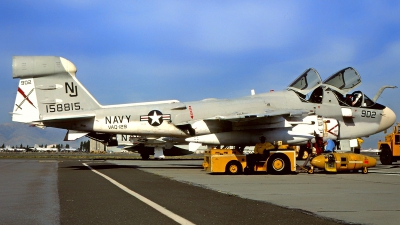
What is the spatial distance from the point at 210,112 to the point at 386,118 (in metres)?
8.47

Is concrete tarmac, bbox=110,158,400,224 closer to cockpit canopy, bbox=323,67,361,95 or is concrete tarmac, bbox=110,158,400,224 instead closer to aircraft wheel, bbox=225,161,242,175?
aircraft wheel, bbox=225,161,242,175

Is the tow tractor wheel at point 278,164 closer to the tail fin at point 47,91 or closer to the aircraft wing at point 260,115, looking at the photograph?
the aircraft wing at point 260,115

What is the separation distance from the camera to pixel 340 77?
20.7 meters

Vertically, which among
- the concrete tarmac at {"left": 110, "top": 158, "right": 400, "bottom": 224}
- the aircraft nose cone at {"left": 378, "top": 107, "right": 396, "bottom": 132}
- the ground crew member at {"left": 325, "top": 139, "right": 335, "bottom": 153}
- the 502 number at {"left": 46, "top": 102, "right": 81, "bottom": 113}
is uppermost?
the 502 number at {"left": 46, "top": 102, "right": 81, "bottom": 113}

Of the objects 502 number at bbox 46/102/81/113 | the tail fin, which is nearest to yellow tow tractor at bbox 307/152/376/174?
the tail fin

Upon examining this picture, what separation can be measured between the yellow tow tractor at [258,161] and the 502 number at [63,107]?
6.41m

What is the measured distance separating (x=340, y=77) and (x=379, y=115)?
262 cm

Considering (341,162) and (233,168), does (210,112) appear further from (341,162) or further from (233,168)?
(341,162)

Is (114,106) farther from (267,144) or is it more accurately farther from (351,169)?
(351,169)

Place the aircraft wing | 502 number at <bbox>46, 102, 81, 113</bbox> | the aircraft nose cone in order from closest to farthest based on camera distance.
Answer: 1. the aircraft wing
2. 502 number at <bbox>46, 102, 81, 113</bbox>
3. the aircraft nose cone

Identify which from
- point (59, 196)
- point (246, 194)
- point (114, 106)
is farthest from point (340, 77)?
point (59, 196)

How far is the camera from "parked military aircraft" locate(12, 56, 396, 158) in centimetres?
1892

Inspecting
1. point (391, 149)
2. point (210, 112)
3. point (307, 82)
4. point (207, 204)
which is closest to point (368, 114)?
point (307, 82)

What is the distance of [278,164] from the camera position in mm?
17281
